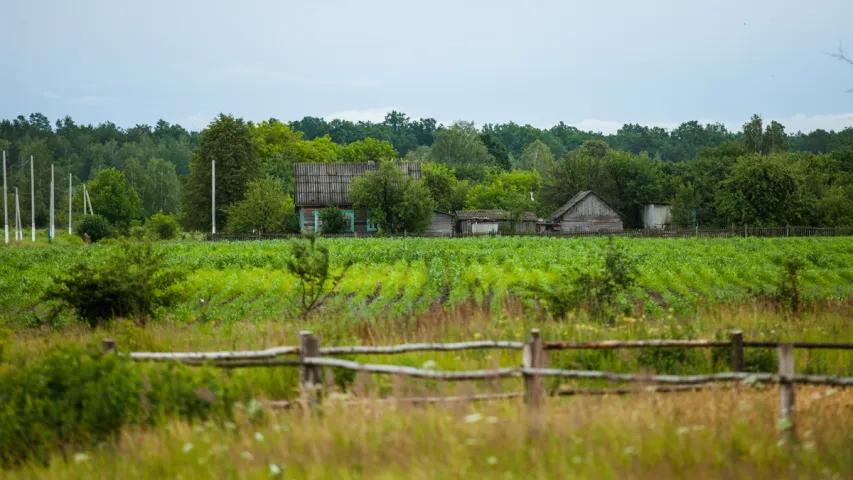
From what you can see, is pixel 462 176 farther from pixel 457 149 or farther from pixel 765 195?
pixel 765 195

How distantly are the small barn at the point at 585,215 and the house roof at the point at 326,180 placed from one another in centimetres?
1941

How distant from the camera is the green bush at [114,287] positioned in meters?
15.7

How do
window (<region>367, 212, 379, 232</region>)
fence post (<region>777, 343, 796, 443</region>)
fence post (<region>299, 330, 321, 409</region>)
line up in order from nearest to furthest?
Answer: 1. fence post (<region>777, 343, 796, 443</region>)
2. fence post (<region>299, 330, 321, 409</region>)
3. window (<region>367, 212, 379, 232</region>)

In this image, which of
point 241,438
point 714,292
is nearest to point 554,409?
point 241,438

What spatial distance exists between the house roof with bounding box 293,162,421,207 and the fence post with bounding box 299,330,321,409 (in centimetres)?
5640

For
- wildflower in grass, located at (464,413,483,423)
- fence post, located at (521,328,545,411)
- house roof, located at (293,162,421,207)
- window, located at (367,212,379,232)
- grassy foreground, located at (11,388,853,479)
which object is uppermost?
house roof, located at (293,162,421,207)

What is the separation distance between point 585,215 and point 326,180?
2760 centimetres

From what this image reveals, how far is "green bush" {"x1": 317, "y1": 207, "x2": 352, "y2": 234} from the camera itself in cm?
6056

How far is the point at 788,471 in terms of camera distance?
5828 mm

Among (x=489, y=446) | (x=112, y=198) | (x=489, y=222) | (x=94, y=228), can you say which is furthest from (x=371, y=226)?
(x=112, y=198)

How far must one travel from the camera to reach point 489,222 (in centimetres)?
7450

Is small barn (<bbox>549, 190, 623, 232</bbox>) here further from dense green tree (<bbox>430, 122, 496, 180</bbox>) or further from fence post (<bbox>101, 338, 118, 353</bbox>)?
fence post (<bbox>101, 338, 118, 353</bbox>)

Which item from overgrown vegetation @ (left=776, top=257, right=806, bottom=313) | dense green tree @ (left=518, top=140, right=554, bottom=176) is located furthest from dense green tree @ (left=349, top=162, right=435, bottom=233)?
dense green tree @ (left=518, top=140, right=554, bottom=176)

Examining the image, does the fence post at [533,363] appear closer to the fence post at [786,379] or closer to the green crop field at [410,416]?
the green crop field at [410,416]
